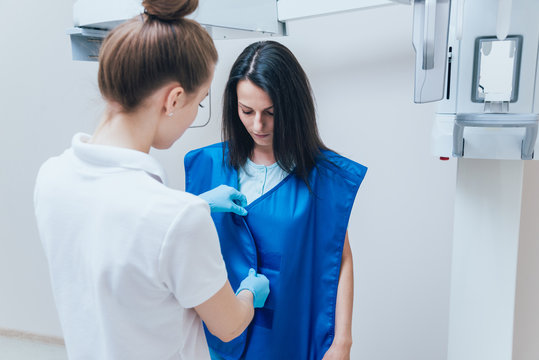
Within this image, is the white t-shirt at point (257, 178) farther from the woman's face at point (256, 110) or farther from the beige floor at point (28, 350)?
the beige floor at point (28, 350)

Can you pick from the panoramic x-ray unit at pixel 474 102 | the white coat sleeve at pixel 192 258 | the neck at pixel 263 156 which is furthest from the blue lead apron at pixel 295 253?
the white coat sleeve at pixel 192 258

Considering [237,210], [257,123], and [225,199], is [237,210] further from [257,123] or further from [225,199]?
[257,123]

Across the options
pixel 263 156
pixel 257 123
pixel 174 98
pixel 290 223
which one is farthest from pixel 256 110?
pixel 174 98

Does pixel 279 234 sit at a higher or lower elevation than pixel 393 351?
higher

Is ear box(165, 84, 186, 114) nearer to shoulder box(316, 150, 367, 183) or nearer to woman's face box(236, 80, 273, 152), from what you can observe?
woman's face box(236, 80, 273, 152)

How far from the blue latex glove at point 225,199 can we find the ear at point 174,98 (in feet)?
1.18

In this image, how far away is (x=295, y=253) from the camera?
3.94 feet

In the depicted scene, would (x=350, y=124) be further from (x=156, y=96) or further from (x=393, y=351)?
(x=156, y=96)

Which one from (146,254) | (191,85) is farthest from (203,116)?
(146,254)

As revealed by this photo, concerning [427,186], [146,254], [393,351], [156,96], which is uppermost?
[156,96]

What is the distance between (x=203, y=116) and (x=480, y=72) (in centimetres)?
130

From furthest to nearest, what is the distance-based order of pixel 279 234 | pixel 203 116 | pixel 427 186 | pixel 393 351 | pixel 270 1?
pixel 203 116
pixel 393 351
pixel 427 186
pixel 270 1
pixel 279 234

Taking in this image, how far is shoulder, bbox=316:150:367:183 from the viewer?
1.21m

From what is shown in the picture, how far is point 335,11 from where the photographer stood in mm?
1218
